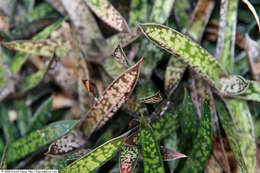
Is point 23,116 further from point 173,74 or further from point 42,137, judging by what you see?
point 173,74

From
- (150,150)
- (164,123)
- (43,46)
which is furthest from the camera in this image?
(43,46)

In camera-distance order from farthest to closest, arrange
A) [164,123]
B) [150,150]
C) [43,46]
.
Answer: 1. [43,46]
2. [164,123]
3. [150,150]

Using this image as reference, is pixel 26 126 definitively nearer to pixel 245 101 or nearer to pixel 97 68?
pixel 97 68

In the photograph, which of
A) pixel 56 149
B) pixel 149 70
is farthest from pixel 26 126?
pixel 149 70

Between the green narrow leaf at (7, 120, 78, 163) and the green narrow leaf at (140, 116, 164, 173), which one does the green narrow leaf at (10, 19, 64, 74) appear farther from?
the green narrow leaf at (140, 116, 164, 173)

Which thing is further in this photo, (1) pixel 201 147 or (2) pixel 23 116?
(2) pixel 23 116

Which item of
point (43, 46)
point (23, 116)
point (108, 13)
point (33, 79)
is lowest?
point (23, 116)

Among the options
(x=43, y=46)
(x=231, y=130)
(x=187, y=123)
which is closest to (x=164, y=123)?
(x=187, y=123)

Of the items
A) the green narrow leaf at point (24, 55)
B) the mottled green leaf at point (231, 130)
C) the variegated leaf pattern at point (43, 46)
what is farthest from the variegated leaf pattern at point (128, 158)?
the green narrow leaf at point (24, 55)

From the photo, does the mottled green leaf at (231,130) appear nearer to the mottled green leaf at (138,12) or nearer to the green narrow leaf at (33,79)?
the mottled green leaf at (138,12)
